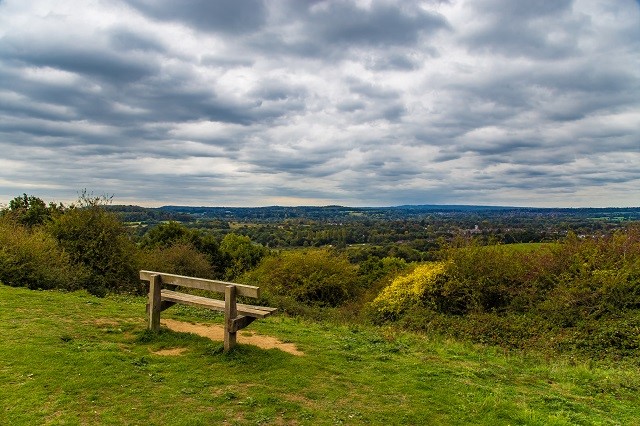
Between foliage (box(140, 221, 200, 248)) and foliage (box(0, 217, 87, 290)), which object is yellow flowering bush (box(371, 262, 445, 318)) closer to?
foliage (box(0, 217, 87, 290))

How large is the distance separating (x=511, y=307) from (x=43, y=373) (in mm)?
16454

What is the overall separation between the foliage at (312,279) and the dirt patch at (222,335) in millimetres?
15060

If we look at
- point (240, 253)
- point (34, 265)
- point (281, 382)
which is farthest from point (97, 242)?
point (240, 253)

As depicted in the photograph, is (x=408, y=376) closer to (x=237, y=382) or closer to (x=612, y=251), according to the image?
(x=237, y=382)

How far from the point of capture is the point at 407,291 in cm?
1972

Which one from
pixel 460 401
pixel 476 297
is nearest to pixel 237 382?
pixel 460 401

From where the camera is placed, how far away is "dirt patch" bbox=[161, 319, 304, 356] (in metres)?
9.45

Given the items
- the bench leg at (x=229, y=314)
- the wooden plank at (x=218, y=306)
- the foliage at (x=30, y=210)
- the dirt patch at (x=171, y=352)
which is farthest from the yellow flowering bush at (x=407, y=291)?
the foliage at (x=30, y=210)

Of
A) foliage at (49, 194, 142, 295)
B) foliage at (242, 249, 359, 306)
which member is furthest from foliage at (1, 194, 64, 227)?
foliage at (242, 249, 359, 306)

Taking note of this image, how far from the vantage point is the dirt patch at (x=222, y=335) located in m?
9.45

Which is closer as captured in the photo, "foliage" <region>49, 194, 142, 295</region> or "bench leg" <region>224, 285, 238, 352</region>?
"bench leg" <region>224, 285, 238, 352</region>

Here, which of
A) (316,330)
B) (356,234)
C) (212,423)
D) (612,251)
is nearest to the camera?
(212,423)

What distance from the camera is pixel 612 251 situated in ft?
56.1

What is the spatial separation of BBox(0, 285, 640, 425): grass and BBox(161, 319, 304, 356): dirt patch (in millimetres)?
414
